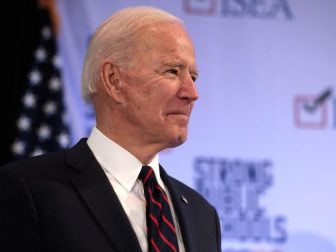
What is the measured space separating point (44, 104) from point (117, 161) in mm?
2186

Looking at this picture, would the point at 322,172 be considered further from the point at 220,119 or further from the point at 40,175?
the point at 40,175

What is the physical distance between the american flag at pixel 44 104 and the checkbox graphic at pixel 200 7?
703mm

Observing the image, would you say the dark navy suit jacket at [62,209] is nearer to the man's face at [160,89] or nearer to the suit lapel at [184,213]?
the suit lapel at [184,213]

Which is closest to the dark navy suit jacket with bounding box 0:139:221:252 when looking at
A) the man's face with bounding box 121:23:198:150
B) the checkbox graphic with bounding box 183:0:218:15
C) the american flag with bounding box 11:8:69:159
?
the man's face with bounding box 121:23:198:150

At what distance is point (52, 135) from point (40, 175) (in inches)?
86.1

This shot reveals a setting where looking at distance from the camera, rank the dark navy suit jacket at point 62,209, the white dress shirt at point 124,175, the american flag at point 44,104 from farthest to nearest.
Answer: the american flag at point 44,104 < the white dress shirt at point 124,175 < the dark navy suit jacket at point 62,209

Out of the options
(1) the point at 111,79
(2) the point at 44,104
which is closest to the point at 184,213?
(1) the point at 111,79

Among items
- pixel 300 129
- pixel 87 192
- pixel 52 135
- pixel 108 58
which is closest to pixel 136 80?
pixel 108 58

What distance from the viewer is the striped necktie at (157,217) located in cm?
190

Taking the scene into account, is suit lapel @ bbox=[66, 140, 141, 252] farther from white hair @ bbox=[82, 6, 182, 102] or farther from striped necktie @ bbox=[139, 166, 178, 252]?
white hair @ bbox=[82, 6, 182, 102]

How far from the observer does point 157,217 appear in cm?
194

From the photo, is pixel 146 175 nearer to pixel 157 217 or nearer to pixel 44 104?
pixel 157 217

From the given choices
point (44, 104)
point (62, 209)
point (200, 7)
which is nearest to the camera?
point (62, 209)

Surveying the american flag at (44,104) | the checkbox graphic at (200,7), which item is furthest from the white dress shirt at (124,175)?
the checkbox graphic at (200,7)
